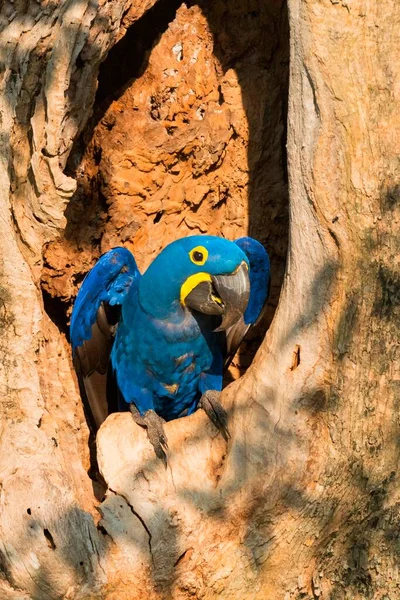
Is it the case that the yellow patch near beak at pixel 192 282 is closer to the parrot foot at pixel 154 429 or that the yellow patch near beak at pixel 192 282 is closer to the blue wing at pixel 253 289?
the blue wing at pixel 253 289

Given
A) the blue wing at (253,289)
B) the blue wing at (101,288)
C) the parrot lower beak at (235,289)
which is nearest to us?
the parrot lower beak at (235,289)

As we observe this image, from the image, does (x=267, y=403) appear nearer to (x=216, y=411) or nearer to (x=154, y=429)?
(x=216, y=411)

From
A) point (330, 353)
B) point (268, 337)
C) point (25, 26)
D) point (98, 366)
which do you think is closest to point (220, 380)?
point (98, 366)

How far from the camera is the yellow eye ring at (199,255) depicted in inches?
149

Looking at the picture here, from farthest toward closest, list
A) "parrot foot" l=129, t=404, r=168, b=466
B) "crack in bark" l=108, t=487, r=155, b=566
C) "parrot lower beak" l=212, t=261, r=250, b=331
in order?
"parrot lower beak" l=212, t=261, r=250, b=331
"parrot foot" l=129, t=404, r=168, b=466
"crack in bark" l=108, t=487, r=155, b=566

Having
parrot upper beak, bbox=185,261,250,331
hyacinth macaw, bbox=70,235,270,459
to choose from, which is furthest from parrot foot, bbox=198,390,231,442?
parrot upper beak, bbox=185,261,250,331

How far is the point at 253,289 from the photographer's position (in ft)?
14.4

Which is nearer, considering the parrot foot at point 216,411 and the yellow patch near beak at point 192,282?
the parrot foot at point 216,411

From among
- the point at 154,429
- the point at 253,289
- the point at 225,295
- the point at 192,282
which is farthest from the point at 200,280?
the point at 154,429

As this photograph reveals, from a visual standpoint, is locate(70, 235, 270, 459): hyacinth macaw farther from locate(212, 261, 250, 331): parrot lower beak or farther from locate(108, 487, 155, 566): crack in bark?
locate(108, 487, 155, 566): crack in bark

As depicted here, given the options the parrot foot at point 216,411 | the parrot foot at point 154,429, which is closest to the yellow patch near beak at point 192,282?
the parrot foot at point 216,411

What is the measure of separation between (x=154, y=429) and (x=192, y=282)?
2.45 feet

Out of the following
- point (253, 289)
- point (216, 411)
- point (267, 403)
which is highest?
point (253, 289)

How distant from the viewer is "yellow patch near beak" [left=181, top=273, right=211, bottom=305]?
385cm
